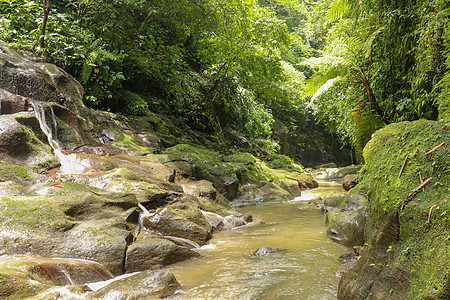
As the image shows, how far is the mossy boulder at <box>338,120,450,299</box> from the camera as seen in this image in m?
2.00

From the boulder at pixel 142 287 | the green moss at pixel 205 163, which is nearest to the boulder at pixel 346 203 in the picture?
the green moss at pixel 205 163

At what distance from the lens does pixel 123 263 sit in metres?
3.84

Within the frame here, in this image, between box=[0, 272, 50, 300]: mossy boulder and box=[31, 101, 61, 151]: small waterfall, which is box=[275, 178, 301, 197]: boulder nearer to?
box=[31, 101, 61, 151]: small waterfall

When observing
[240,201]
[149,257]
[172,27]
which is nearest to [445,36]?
[149,257]

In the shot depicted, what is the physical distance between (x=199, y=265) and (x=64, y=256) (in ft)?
5.84

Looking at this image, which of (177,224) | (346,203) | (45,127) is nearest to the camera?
(177,224)

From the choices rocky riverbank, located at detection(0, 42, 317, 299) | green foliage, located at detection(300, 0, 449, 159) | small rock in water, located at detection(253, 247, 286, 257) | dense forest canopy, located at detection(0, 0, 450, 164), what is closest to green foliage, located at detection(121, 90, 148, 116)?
dense forest canopy, located at detection(0, 0, 450, 164)

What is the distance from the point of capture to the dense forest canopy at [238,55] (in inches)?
189

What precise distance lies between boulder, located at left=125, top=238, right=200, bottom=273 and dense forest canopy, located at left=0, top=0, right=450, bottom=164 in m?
4.04

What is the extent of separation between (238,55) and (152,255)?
1008cm

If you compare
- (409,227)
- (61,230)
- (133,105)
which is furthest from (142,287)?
(133,105)

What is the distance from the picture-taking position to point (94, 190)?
512 cm

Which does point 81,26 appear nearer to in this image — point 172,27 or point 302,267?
point 172,27

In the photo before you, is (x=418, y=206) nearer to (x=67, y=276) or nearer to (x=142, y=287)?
(x=142, y=287)
